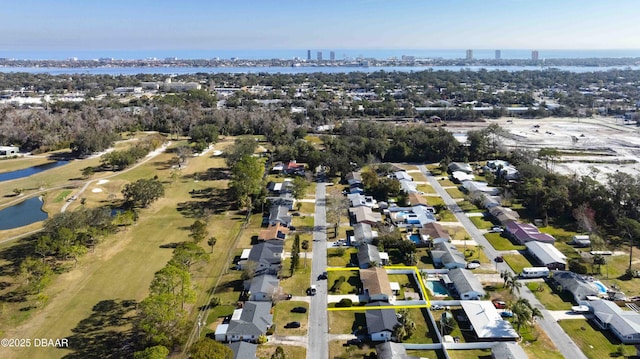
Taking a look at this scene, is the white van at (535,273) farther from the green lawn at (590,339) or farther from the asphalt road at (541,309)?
the green lawn at (590,339)

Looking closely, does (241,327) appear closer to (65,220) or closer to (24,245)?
(65,220)

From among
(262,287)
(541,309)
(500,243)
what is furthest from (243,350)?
(500,243)

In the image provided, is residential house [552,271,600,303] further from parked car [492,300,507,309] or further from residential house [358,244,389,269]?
residential house [358,244,389,269]

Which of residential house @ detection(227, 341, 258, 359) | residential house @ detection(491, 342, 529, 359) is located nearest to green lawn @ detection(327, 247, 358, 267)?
residential house @ detection(227, 341, 258, 359)

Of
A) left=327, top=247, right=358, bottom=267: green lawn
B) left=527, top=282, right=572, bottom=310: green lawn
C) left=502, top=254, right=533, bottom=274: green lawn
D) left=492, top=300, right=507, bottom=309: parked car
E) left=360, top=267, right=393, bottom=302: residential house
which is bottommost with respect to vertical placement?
left=527, top=282, right=572, bottom=310: green lawn

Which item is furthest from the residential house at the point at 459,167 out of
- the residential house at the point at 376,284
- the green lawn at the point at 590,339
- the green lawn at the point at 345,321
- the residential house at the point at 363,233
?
the green lawn at the point at 345,321

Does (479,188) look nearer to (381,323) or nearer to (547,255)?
(547,255)

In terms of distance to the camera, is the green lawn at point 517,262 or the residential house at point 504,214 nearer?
the green lawn at point 517,262
